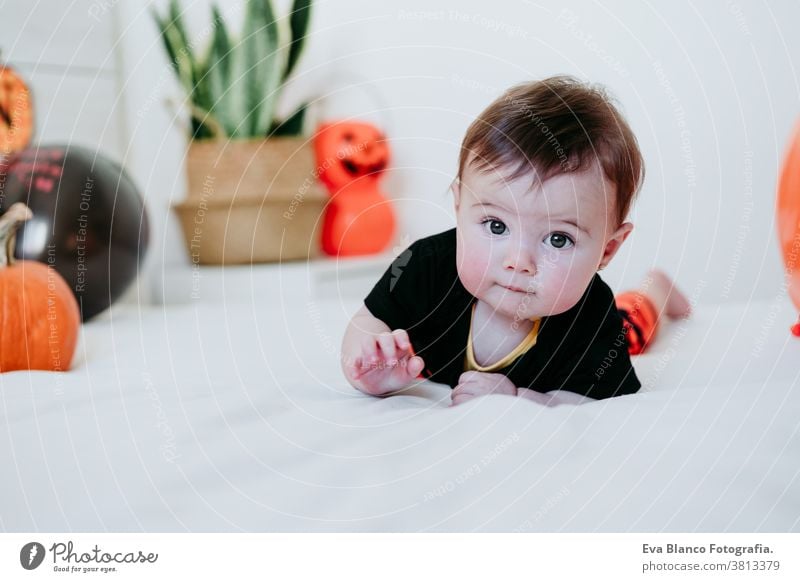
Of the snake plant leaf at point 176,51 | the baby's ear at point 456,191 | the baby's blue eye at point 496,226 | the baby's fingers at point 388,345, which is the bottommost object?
the baby's fingers at point 388,345

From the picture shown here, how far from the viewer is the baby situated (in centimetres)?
61

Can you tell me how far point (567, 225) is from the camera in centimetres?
61

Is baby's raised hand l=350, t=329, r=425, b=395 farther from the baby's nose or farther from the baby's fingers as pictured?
the baby's nose

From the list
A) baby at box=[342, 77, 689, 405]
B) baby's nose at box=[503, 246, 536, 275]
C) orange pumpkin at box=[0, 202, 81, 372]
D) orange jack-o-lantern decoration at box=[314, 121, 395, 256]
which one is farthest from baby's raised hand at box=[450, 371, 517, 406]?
orange pumpkin at box=[0, 202, 81, 372]

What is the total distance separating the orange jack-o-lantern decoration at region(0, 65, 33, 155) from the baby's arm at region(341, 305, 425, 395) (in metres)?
0.64

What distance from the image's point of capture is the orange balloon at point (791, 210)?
0.77 metres

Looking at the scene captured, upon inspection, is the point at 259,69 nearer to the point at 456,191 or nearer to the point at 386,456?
the point at 456,191

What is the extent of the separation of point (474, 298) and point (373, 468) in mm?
231

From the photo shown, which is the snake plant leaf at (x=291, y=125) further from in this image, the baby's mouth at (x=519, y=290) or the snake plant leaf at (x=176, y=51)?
the baby's mouth at (x=519, y=290)

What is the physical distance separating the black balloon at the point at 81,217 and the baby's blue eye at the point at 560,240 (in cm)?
60

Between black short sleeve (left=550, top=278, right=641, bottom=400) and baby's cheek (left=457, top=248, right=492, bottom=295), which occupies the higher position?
baby's cheek (left=457, top=248, right=492, bottom=295)

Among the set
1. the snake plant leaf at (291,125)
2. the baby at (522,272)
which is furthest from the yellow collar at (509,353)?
the snake plant leaf at (291,125)

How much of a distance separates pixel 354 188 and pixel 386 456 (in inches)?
25.1
